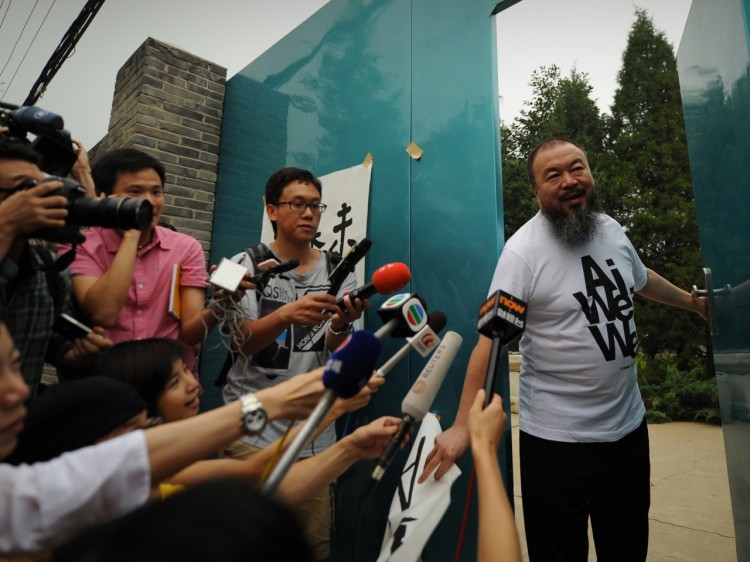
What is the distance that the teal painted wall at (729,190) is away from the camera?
1.75 m

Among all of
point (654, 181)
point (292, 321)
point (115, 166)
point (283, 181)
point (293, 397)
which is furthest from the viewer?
point (654, 181)

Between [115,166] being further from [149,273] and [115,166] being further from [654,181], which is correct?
[654,181]

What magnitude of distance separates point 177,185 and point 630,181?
470 inches

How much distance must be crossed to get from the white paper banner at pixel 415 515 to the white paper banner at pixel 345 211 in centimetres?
123

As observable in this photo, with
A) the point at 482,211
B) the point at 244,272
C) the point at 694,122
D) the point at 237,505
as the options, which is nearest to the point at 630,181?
the point at 694,122

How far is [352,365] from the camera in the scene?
868 mm

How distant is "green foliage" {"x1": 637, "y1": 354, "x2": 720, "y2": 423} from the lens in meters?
8.02

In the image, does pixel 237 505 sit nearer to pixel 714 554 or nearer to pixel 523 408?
pixel 523 408

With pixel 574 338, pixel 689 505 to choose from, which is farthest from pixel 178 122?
pixel 689 505

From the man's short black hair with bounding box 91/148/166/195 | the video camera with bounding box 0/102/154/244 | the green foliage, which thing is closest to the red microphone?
the video camera with bounding box 0/102/154/244

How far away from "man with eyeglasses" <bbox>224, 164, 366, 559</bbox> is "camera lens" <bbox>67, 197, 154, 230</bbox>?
64 cm

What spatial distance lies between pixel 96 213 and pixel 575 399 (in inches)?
64.6

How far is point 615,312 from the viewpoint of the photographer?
1.71 m

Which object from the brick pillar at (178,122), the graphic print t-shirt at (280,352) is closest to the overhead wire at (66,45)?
the brick pillar at (178,122)
